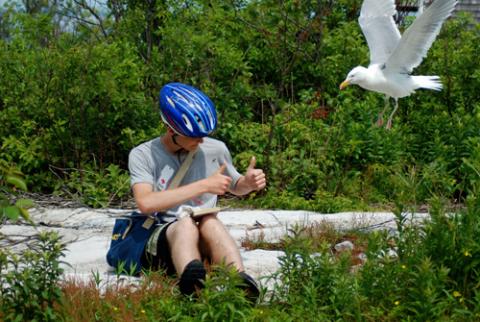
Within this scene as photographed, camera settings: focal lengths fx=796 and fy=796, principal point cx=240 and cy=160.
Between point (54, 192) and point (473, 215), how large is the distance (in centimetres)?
453

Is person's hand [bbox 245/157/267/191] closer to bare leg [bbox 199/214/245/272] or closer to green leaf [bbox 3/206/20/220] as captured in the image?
bare leg [bbox 199/214/245/272]

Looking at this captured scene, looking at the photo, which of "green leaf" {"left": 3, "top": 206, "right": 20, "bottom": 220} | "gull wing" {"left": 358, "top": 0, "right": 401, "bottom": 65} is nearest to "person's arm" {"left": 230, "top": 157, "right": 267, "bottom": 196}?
"green leaf" {"left": 3, "top": 206, "right": 20, "bottom": 220}

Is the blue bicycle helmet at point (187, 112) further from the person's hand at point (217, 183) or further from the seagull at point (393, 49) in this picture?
the seagull at point (393, 49)

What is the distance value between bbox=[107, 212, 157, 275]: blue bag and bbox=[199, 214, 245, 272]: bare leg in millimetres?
325

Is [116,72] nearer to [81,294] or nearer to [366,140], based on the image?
[366,140]

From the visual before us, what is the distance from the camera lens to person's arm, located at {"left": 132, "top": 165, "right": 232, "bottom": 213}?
396 centimetres

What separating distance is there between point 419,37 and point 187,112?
3762 mm

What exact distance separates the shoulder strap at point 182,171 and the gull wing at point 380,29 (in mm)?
4064

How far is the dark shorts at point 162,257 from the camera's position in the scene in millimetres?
4121

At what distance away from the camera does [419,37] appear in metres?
7.25

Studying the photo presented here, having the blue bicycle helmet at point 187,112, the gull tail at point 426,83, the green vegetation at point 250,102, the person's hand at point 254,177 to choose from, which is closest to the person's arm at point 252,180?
the person's hand at point 254,177

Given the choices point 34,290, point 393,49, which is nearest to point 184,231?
point 34,290

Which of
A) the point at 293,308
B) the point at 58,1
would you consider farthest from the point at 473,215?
the point at 58,1

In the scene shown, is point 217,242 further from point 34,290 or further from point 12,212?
point 12,212
